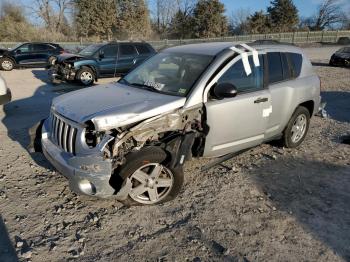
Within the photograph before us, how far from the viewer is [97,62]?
13797 millimetres

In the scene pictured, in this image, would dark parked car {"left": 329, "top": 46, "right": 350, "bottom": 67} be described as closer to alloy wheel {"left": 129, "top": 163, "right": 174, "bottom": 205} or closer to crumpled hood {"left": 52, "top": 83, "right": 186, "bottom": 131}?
crumpled hood {"left": 52, "top": 83, "right": 186, "bottom": 131}

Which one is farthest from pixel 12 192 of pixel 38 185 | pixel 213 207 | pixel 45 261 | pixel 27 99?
pixel 27 99

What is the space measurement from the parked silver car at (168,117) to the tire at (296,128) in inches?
1.5

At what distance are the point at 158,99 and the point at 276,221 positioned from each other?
193 centimetres

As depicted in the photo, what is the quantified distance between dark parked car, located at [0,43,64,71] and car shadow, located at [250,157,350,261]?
16.5m

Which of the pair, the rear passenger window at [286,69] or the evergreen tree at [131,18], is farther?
the evergreen tree at [131,18]

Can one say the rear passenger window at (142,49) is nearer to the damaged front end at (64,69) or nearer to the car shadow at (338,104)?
the damaged front end at (64,69)

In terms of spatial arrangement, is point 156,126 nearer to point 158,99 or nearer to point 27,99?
point 158,99

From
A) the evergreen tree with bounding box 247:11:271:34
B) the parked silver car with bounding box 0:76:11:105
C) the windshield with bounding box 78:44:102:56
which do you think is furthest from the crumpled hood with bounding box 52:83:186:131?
the evergreen tree with bounding box 247:11:271:34

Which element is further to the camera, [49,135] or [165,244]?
[49,135]

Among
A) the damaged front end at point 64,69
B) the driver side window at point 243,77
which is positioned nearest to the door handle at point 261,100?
the driver side window at point 243,77

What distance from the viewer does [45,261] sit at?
317cm

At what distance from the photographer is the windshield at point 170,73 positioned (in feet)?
14.8

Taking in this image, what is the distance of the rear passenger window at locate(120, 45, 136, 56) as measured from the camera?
1448 centimetres
